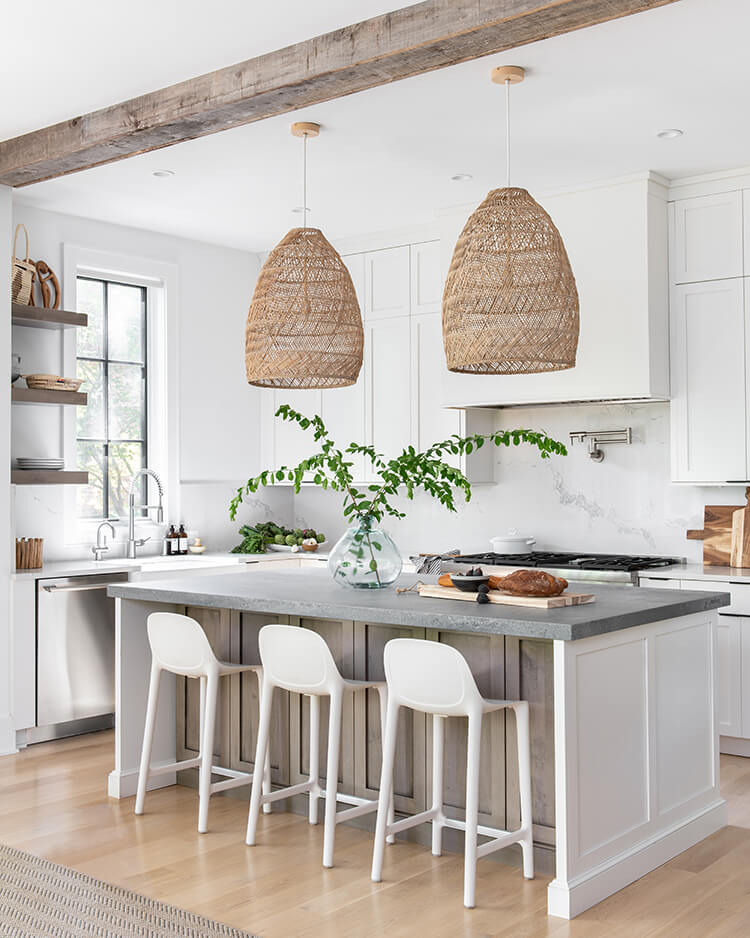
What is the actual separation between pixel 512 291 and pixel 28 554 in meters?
3.04

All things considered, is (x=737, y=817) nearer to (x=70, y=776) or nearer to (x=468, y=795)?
(x=468, y=795)

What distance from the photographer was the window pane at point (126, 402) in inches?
240

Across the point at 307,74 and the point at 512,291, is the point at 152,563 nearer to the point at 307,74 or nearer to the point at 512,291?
the point at 307,74

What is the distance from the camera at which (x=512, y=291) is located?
3314mm

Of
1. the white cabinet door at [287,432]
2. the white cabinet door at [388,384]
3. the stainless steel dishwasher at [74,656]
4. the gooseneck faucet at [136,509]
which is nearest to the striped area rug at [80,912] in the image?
the stainless steel dishwasher at [74,656]

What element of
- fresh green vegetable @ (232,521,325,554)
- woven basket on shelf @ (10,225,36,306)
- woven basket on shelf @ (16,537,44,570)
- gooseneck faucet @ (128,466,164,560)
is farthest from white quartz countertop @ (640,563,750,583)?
woven basket on shelf @ (10,225,36,306)

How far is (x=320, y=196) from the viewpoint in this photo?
5461mm

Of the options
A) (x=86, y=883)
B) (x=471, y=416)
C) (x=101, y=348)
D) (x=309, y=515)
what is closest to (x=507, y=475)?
(x=471, y=416)

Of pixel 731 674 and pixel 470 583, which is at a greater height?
pixel 470 583

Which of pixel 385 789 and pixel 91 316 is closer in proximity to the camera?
pixel 385 789

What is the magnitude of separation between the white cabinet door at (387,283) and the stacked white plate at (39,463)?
2108 millimetres

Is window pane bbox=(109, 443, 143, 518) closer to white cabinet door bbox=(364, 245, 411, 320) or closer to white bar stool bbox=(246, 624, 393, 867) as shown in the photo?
white cabinet door bbox=(364, 245, 411, 320)

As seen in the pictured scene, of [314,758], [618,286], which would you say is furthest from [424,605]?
[618,286]

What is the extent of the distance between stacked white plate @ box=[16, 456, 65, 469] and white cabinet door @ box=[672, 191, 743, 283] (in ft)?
10.9
